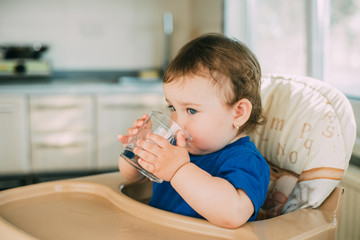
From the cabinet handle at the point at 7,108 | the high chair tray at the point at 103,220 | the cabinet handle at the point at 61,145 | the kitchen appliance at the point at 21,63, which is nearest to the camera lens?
the high chair tray at the point at 103,220

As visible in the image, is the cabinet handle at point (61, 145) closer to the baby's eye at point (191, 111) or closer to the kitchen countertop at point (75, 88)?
the kitchen countertop at point (75, 88)

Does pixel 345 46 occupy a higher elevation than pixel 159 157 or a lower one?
higher

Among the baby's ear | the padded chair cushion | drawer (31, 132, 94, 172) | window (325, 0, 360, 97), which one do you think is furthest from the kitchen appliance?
the baby's ear

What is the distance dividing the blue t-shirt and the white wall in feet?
8.27

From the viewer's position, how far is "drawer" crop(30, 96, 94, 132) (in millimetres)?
2986

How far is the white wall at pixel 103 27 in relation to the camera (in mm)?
3486

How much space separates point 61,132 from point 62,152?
175 mm

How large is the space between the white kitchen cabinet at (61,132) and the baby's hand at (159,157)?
7.84 ft

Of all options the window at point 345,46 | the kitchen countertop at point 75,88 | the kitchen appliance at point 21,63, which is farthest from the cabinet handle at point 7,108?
the window at point 345,46

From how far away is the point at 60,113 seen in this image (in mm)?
3027

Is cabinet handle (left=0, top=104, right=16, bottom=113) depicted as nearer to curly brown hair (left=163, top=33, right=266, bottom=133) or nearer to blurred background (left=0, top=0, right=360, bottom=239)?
blurred background (left=0, top=0, right=360, bottom=239)

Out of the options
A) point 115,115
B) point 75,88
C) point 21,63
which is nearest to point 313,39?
point 115,115

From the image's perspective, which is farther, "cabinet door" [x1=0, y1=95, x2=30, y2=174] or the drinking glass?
"cabinet door" [x1=0, y1=95, x2=30, y2=174]

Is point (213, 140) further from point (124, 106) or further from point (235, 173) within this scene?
point (124, 106)
